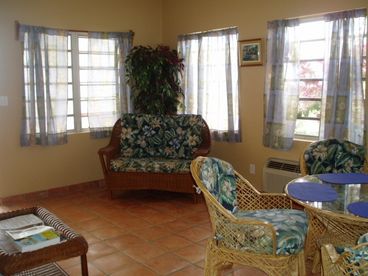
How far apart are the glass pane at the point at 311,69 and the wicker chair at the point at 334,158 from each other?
1216 mm

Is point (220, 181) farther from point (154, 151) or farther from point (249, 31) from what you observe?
point (249, 31)

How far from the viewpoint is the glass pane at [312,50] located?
3936mm

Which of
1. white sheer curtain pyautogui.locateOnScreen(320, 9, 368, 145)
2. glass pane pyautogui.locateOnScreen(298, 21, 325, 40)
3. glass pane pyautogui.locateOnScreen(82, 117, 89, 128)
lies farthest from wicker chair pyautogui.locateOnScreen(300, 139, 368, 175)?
glass pane pyautogui.locateOnScreen(82, 117, 89, 128)

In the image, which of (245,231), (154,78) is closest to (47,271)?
(245,231)

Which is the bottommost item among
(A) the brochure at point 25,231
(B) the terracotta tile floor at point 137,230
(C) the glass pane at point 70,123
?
(B) the terracotta tile floor at point 137,230

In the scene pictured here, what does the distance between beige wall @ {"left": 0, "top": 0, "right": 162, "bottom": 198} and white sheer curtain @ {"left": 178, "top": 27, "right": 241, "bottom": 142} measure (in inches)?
31.3

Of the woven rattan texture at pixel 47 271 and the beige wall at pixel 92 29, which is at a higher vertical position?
the beige wall at pixel 92 29

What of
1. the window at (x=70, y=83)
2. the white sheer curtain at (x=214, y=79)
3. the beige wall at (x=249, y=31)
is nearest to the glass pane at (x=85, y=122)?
the window at (x=70, y=83)

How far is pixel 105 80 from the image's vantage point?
16.5 ft

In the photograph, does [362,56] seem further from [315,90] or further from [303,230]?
[303,230]

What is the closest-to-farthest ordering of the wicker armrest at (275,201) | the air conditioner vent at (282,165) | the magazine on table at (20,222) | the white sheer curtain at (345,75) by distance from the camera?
the magazine on table at (20,222) → the wicker armrest at (275,201) → the white sheer curtain at (345,75) → the air conditioner vent at (282,165)

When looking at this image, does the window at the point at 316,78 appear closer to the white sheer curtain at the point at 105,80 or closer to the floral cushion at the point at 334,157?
the floral cushion at the point at 334,157

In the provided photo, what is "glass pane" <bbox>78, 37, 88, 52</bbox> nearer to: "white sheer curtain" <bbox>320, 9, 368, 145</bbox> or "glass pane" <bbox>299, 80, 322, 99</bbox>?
"glass pane" <bbox>299, 80, 322, 99</bbox>

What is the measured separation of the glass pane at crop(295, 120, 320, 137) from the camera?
4.08m
